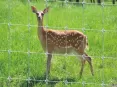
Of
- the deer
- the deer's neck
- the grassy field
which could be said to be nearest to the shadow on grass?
the grassy field

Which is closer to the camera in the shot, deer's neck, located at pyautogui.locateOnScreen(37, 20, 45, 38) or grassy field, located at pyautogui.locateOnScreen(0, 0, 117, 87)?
grassy field, located at pyautogui.locateOnScreen(0, 0, 117, 87)

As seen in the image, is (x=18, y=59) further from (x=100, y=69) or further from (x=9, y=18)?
(x=9, y=18)

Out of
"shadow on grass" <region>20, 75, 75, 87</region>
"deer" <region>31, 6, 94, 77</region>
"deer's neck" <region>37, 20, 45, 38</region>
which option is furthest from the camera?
"deer" <region>31, 6, 94, 77</region>

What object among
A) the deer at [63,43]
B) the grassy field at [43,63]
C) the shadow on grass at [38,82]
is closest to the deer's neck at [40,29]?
the deer at [63,43]

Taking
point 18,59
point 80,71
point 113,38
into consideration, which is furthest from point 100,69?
point 113,38

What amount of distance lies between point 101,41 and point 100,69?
1.95 m

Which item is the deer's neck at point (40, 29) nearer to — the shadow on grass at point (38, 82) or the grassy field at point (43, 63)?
the grassy field at point (43, 63)

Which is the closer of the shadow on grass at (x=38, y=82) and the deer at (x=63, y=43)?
the shadow on grass at (x=38, y=82)

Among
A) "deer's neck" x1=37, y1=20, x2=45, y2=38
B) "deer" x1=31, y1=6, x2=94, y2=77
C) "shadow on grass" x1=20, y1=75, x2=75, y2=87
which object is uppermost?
"deer's neck" x1=37, y1=20, x2=45, y2=38

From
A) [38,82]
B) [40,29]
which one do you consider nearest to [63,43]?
[40,29]

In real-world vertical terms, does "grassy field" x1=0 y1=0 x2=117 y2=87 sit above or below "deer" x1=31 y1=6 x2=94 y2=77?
below

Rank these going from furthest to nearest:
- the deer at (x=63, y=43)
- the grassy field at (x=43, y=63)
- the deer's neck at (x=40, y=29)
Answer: the deer at (x=63, y=43) < the deer's neck at (x=40, y=29) < the grassy field at (x=43, y=63)

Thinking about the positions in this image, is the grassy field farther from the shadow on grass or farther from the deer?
the deer

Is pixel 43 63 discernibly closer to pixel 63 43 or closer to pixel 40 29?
pixel 63 43
